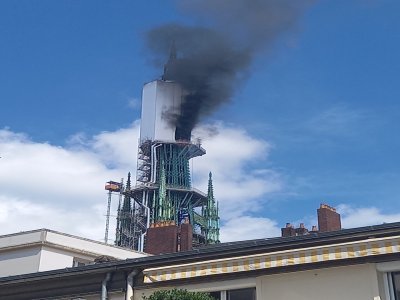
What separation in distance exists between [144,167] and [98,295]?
97914mm

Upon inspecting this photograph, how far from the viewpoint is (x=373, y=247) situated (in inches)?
581

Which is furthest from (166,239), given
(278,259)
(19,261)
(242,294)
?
(278,259)

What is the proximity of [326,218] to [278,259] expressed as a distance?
2506cm

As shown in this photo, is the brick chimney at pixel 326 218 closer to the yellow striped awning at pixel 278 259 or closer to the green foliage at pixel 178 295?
the yellow striped awning at pixel 278 259

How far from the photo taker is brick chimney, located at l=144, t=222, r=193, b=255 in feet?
138

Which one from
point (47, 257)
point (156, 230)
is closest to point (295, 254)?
point (47, 257)

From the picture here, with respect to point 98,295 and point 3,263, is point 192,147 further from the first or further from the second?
point 98,295

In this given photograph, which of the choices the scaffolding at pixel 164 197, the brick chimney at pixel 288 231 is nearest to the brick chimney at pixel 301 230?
the brick chimney at pixel 288 231

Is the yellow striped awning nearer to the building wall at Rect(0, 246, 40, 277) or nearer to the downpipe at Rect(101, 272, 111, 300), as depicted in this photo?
the downpipe at Rect(101, 272, 111, 300)

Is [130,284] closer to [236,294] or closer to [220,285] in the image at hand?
[220,285]

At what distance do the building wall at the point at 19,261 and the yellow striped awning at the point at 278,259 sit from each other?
1940cm

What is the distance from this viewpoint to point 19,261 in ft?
119

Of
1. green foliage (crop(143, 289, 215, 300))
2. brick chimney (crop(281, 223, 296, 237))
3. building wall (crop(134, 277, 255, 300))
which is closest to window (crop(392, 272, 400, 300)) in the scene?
building wall (crop(134, 277, 255, 300))

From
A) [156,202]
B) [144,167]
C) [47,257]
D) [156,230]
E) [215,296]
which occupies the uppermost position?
[144,167]
